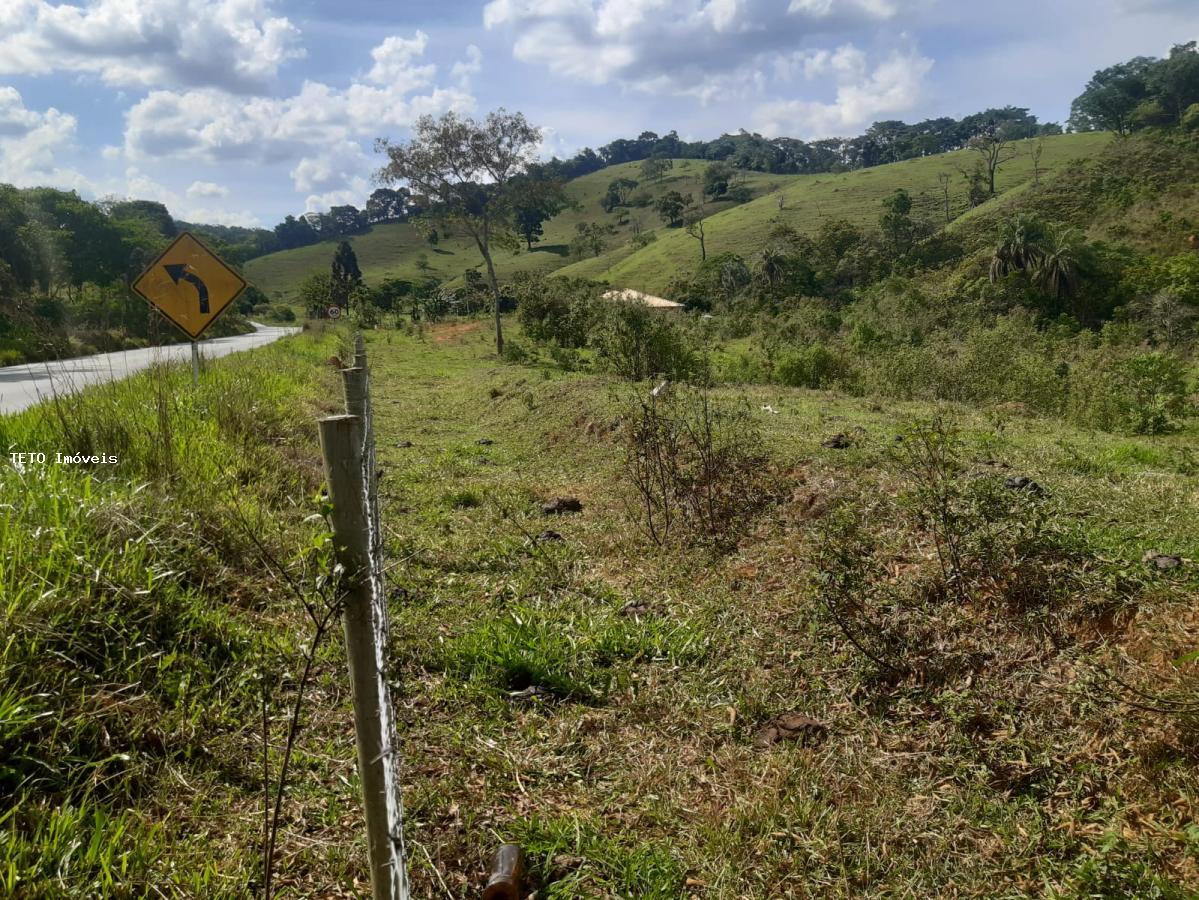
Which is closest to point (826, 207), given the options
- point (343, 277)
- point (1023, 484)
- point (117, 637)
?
point (343, 277)

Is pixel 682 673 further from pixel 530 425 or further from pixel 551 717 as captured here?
pixel 530 425

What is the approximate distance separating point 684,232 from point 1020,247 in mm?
45677

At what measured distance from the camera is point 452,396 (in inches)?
634

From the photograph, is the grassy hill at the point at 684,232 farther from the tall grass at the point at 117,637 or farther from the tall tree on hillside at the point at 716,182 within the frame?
the tall grass at the point at 117,637

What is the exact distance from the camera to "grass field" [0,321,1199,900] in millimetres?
2242

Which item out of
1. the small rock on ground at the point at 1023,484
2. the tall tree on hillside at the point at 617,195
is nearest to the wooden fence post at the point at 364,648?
the small rock on ground at the point at 1023,484

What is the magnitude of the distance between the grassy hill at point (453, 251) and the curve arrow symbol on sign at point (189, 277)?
76359mm

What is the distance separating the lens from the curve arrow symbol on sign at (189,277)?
790cm

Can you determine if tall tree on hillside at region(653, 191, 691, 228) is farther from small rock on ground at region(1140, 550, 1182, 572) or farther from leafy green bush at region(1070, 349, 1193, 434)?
small rock on ground at region(1140, 550, 1182, 572)

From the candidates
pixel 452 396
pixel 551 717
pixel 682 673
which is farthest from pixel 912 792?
pixel 452 396

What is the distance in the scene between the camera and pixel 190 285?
26.1ft

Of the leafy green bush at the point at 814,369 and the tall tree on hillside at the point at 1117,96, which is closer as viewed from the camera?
the leafy green bush at the point at 814,369

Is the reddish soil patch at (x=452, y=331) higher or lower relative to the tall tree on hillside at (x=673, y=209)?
lower

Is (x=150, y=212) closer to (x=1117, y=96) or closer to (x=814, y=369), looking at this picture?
(x=814, y=369)
